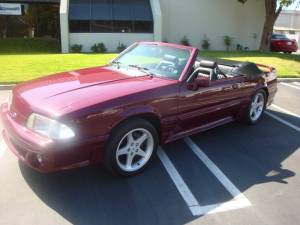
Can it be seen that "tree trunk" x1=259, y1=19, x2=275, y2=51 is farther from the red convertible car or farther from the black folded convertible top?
the red convertible car

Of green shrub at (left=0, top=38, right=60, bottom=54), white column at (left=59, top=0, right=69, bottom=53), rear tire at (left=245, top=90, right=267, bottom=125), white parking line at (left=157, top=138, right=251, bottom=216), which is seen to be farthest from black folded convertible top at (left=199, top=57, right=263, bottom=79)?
green shrub at (left=0, top=38, right=60, bottom=54)

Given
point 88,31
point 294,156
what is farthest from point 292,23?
point 294,156

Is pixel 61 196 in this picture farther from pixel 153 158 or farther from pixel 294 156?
pixel 294 156

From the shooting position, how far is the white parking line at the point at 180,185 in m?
3.57

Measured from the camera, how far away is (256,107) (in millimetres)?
6375

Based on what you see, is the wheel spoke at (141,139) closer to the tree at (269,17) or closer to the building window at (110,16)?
the building window at (110,16)

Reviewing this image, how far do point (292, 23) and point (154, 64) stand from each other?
2289 inches

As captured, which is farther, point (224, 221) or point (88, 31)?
point (88, 31)

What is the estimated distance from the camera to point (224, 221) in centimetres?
334

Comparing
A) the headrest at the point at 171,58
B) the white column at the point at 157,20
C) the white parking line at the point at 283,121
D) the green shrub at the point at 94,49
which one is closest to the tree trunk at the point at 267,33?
the white column at the point at 157,20

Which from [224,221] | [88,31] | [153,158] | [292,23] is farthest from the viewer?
[292,23]

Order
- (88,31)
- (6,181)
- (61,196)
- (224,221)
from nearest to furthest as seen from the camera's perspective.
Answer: (224,221) < (61,196) < (6,181) < (88,31)

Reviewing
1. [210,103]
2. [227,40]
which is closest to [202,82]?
[210,103]

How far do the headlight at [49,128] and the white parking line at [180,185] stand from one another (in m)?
1.39
